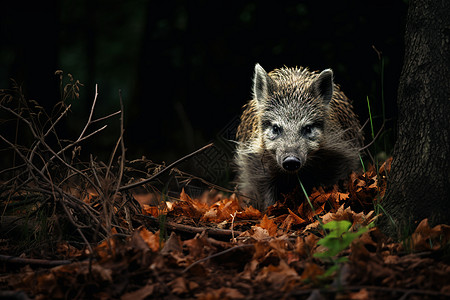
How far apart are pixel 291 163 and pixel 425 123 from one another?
142 centimetres

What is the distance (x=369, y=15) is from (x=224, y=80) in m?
2.82

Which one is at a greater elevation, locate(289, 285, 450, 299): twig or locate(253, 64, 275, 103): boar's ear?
locate(253, 64, 275, 103): boar's ear

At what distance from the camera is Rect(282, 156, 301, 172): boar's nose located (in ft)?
13.9

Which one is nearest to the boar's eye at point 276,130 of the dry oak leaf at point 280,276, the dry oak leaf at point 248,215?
the dry oak leaf at point 248,215

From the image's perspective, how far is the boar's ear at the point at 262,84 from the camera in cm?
505

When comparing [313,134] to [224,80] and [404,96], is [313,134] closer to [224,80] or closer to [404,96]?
[404,96]

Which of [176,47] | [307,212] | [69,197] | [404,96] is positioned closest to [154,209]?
[69,197]

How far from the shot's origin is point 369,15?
6.58 m

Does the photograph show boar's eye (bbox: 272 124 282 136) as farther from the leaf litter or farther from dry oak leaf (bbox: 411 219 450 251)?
dry oak leaf (bbox: 411 219 450 251)

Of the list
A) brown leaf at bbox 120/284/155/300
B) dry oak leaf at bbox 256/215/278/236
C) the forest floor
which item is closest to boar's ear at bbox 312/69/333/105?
the forest floor

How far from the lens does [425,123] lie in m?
3.07

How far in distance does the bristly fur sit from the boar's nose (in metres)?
0.28

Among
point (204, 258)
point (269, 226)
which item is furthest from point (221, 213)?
point (204, 258)

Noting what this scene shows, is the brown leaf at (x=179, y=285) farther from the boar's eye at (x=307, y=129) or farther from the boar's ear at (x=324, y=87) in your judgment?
the boar's ear at (x=324, y=87)
